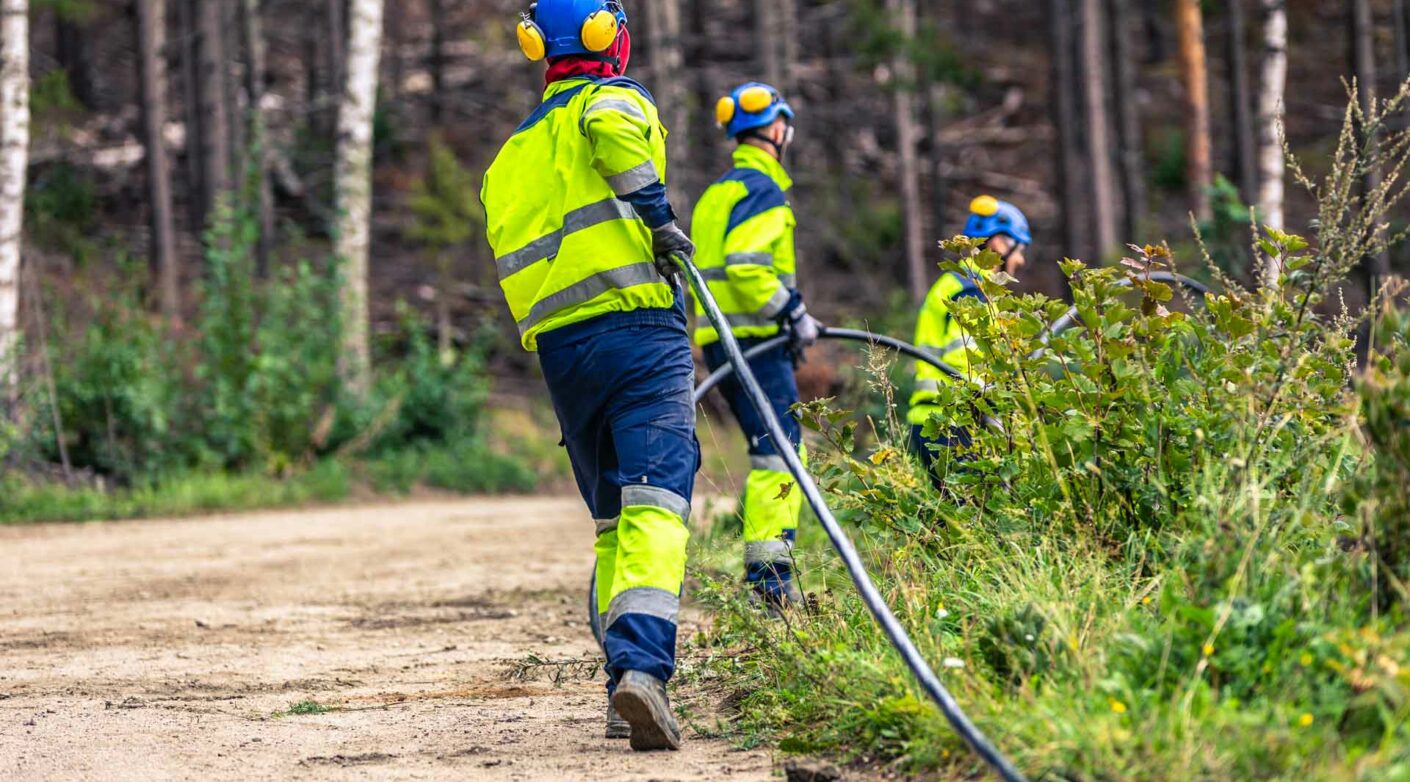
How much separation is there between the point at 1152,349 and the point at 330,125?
3158 cm

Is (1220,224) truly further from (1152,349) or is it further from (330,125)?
(330,125)

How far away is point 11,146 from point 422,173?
68.2 feet

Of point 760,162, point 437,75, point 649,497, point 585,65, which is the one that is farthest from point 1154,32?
point 649,497

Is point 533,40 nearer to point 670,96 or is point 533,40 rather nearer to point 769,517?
point 769,517

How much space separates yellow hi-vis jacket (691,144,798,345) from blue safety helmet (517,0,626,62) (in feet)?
6.97

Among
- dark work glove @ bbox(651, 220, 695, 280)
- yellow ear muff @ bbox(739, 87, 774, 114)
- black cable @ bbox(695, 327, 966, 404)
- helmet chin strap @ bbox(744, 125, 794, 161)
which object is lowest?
black cable @ bbox(695, 327, 966, 404)

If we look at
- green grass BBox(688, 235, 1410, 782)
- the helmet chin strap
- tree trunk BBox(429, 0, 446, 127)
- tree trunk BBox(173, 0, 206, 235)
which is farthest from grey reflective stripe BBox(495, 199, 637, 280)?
tree trunk BBox(429, 0, 446, 127)

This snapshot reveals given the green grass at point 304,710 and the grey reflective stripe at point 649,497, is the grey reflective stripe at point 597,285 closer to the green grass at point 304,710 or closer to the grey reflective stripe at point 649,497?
the grey reflective stripe at point 649,497

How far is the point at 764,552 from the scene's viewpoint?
6602mm

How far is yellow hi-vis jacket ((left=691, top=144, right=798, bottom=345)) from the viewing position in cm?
726

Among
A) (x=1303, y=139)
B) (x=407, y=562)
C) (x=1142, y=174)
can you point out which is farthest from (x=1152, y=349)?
(x=1303, y=139)

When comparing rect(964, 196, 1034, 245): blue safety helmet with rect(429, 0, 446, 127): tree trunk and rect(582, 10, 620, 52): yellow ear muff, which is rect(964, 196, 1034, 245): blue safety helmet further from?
rect(429, 0, 446, 127): tree trunk

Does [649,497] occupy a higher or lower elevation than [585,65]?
lower

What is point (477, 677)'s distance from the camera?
616cm
